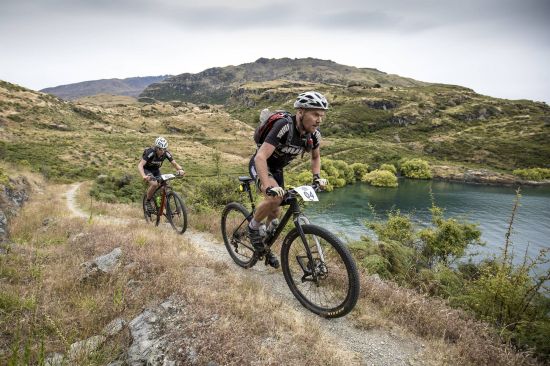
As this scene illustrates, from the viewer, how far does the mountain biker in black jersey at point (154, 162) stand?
10.1 m

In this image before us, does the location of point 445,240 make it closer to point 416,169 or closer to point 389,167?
point 389,167

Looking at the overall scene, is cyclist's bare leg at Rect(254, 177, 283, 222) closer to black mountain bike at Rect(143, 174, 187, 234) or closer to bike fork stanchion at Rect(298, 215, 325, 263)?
bike fork stanchion at Rect(298, 215, 325, 263)

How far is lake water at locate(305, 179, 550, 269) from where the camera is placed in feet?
137

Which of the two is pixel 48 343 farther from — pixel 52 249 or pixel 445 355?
pixel 445 355

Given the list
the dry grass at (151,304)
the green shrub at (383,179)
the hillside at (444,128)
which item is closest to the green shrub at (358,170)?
the green shrub at (383,179)

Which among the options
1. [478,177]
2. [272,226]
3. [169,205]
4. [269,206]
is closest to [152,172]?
[169,205]

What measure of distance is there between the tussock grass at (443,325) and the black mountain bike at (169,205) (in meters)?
6.27

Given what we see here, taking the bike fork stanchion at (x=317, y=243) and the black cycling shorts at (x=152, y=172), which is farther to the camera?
the black cycling shorts at (x=152, y=172)

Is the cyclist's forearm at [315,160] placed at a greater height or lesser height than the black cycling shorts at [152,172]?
greater

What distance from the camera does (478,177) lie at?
93.4 metres

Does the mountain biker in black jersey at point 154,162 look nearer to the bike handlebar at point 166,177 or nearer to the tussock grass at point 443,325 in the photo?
the bike handlebar at point 166,177

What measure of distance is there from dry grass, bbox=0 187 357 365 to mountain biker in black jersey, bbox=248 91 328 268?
58.9 inches

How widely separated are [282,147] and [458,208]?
2723 inches

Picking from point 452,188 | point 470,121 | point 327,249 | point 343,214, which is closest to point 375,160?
point 452,188
